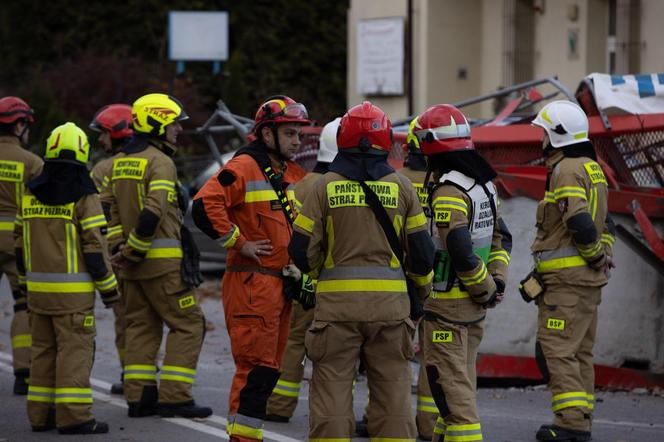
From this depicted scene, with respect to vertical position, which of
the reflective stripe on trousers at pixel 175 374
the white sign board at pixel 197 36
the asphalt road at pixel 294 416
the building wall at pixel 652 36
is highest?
the white sign board at pixel 197 36

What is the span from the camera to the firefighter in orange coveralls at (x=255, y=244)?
6.73 m

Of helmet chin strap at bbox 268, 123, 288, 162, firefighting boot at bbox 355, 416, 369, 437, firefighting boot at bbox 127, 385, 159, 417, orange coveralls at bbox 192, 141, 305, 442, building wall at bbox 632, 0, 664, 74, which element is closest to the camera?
orange coveralls at bbox 192, 141, 305, 442

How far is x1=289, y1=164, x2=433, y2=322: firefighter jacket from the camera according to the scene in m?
5.92

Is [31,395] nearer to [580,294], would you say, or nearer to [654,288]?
[580,294]

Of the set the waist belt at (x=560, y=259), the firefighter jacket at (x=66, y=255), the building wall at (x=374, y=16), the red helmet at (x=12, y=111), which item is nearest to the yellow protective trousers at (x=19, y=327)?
the red helmet at (x=12, y=111)

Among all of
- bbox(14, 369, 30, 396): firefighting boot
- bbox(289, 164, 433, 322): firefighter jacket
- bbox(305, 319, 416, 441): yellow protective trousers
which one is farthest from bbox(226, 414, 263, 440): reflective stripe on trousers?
bbox(14, 369, 30, 396): firefighting boot

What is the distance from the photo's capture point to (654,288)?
878 centimetres

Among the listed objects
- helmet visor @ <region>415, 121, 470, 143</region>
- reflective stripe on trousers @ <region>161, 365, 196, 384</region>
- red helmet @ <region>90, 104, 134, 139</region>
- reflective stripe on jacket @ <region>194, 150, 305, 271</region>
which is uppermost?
red helmet @ <region>90, 104, 134, 139</region>

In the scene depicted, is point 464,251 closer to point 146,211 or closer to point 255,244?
point 255,244

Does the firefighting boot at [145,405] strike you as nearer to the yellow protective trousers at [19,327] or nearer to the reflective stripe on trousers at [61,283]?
the reflective stripe on trousers at [61,283]

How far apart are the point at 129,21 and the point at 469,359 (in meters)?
30.0

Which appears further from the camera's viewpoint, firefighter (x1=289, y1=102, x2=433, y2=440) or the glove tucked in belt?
the glove tucked in belt

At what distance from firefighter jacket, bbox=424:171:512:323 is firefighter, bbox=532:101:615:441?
3.06ft

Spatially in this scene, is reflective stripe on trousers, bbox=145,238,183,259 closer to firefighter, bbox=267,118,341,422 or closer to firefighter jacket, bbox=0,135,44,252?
firefighter, bbox=267,118,341,422
